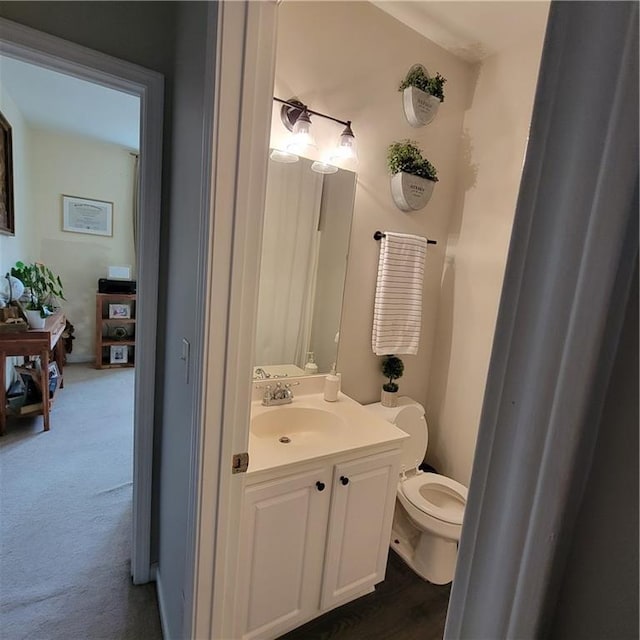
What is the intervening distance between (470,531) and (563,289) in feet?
0.77

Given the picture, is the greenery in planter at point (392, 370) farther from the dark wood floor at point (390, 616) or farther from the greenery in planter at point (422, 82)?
the greenery in planter at point (422, 82)

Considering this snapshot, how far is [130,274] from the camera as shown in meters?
4.64

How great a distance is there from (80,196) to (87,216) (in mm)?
229

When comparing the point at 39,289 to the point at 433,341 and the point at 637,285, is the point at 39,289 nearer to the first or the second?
the point at 433,341

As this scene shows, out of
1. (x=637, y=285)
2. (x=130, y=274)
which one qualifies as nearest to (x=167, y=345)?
(x=637, y=285)

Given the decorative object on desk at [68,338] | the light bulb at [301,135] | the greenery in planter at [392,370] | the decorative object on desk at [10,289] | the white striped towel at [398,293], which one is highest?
the light bulb at [301,135]

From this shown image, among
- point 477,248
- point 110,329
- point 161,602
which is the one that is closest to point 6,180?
point 110,329

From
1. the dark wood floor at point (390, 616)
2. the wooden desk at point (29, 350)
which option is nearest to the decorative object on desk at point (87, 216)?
the wooden desk at point (29, 350)

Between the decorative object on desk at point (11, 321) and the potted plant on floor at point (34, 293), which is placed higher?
the potted plant on floor at point (34, 293)

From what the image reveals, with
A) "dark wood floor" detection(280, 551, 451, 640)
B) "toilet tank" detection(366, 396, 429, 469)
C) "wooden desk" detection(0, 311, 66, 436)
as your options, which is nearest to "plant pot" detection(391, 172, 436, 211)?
"toilet tank" detection(366, 396, 429, 469)

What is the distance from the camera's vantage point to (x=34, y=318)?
274 centimetres

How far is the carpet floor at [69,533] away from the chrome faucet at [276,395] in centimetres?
97

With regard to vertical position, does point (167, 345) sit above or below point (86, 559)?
above

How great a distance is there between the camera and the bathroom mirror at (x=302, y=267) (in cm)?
174
